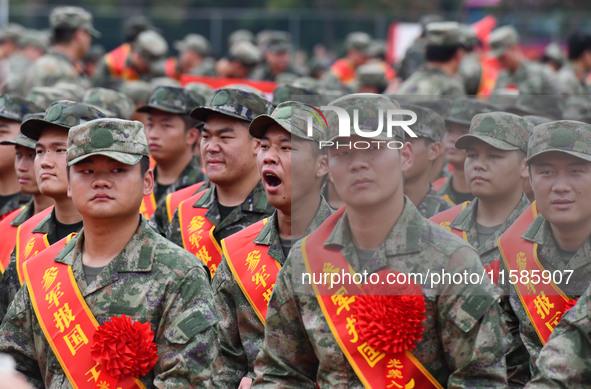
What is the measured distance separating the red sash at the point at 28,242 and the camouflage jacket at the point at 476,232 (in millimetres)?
2518

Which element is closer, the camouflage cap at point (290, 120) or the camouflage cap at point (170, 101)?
the camouflage cap at point (290, 120)

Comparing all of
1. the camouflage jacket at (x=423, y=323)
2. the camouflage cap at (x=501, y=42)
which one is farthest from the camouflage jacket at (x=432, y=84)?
the camouflage jacket at (x=423, y=323)

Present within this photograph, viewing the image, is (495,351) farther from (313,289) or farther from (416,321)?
(313,289)

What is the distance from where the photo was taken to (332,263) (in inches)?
166

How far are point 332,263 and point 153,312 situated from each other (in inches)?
34.0

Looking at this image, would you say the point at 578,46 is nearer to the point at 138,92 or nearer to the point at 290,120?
the point at 138,92

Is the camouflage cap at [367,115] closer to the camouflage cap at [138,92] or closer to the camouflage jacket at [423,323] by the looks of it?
the camouflage jacket at [423,323]

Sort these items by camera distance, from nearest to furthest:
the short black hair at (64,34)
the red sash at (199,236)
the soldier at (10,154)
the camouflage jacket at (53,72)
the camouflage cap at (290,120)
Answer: the camouflage cap at (290,120)
the red sash at (199,236)
the soldier at (10,154)
the camouflage jacket at (53,72)
the short black hair at (64,34)

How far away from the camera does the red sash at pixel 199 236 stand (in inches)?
246

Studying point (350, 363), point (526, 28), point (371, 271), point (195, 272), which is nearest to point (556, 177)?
point (371, 271)

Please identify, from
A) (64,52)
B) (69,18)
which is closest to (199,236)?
(64,52)

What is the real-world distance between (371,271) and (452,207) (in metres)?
1.51

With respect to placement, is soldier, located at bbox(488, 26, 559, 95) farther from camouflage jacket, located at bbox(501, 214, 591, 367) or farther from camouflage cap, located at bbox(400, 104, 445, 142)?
camouflage jacket, located at bbox(501, 214, 591, 367)

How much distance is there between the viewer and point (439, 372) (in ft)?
13.1
